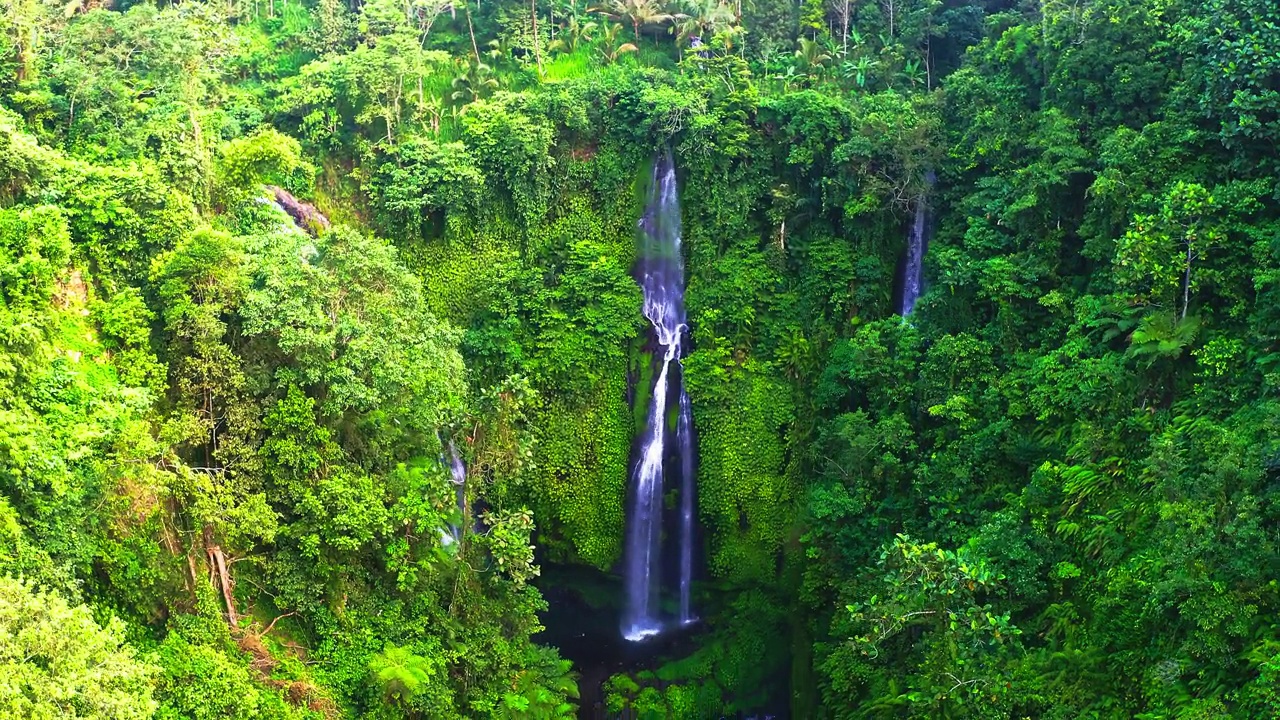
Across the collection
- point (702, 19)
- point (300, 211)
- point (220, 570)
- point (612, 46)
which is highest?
point (702, 19)

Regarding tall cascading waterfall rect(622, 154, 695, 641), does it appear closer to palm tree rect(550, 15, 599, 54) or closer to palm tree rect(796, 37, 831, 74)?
palm tree rect(796, 37, 831, 74)

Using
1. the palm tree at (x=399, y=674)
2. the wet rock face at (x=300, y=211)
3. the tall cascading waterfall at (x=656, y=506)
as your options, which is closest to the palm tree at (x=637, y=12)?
the tall cascading waterfall at (x=656, y=506)

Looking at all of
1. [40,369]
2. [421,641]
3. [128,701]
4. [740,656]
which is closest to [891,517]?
[740,656]

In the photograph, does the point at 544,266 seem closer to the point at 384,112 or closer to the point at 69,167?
the point at 384,112

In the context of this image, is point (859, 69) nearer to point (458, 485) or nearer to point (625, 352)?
point (625, 352)

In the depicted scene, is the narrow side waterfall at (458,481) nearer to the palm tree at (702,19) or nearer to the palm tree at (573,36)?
the palm tree at (573,36)

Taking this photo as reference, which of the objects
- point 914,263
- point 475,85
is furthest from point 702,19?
point 914,263

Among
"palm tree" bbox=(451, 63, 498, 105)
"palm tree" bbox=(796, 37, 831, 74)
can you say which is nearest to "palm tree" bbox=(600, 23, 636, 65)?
"palm tree" bbox=(451, 63, 498, 105)
